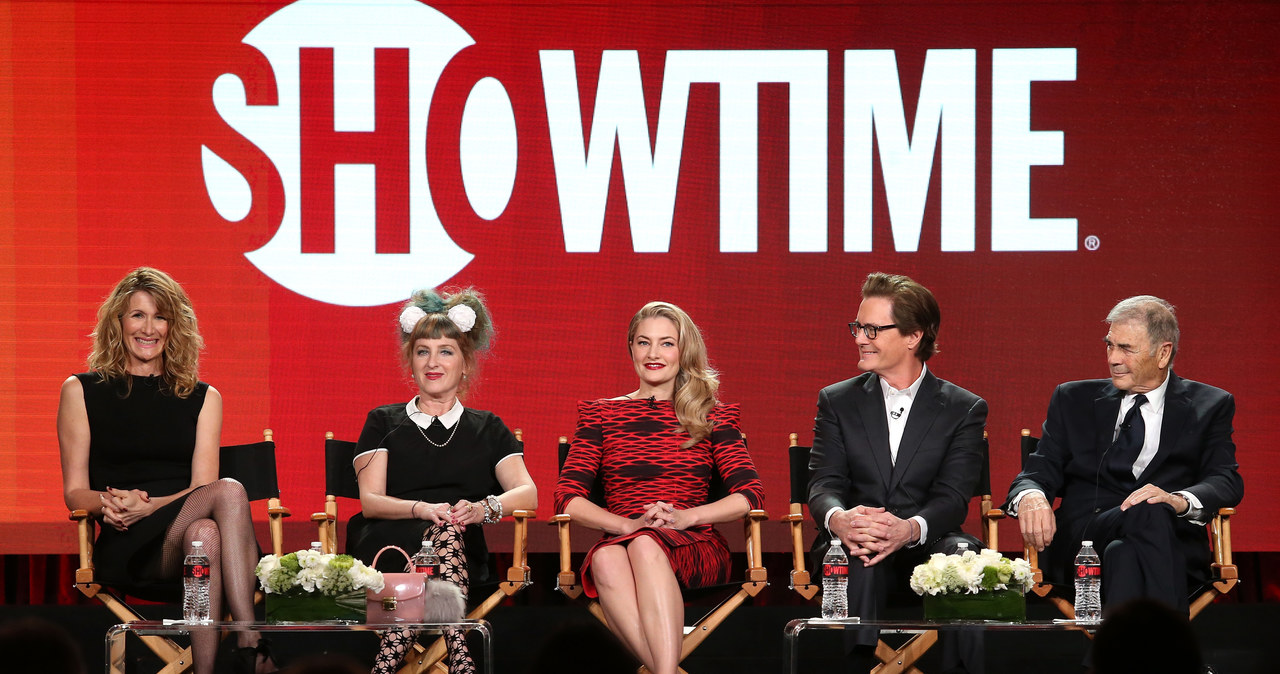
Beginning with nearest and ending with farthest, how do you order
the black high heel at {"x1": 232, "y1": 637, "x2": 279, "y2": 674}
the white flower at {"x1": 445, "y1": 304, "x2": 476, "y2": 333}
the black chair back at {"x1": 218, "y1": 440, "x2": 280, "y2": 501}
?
the black high heel at {"x1": 232, "y1": 637, "x2": 279, "y2": 674}, the white flower at {"x1": 445, "y1": 304, "x2": 476, "y2": 333}, the black chair back at {"x1": 218, "y1": 440, "x2": 280, "y2": 501}

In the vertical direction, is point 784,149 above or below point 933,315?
above

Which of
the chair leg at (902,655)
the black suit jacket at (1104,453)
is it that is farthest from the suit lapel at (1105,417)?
the chair leg at (902,655)

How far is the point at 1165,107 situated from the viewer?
17.0ft

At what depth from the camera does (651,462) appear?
4211 millimetres

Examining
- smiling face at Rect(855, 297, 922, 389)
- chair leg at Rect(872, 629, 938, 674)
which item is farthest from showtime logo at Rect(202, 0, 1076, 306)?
chair leg at Rect(872, 629, 938, 674)

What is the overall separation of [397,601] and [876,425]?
5.20ft

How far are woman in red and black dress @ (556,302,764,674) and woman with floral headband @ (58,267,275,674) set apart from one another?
117 cm

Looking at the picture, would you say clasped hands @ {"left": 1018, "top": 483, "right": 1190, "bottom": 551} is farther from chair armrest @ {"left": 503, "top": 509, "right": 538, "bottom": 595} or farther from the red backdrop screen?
chair armrest @ {"left": 503, "top": 509, "right": 538, "bottom": 595}

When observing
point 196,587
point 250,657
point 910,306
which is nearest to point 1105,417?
point 910,306

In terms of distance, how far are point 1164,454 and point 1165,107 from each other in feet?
5.79

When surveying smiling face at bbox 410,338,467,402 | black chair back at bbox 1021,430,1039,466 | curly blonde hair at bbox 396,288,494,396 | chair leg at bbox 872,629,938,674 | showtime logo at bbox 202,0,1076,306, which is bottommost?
chair leg at bbox 872,629,938,674

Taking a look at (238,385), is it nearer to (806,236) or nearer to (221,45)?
(221,45)

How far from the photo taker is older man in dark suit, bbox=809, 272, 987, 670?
396 centimetres

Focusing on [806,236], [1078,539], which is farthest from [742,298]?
[1078,539]
